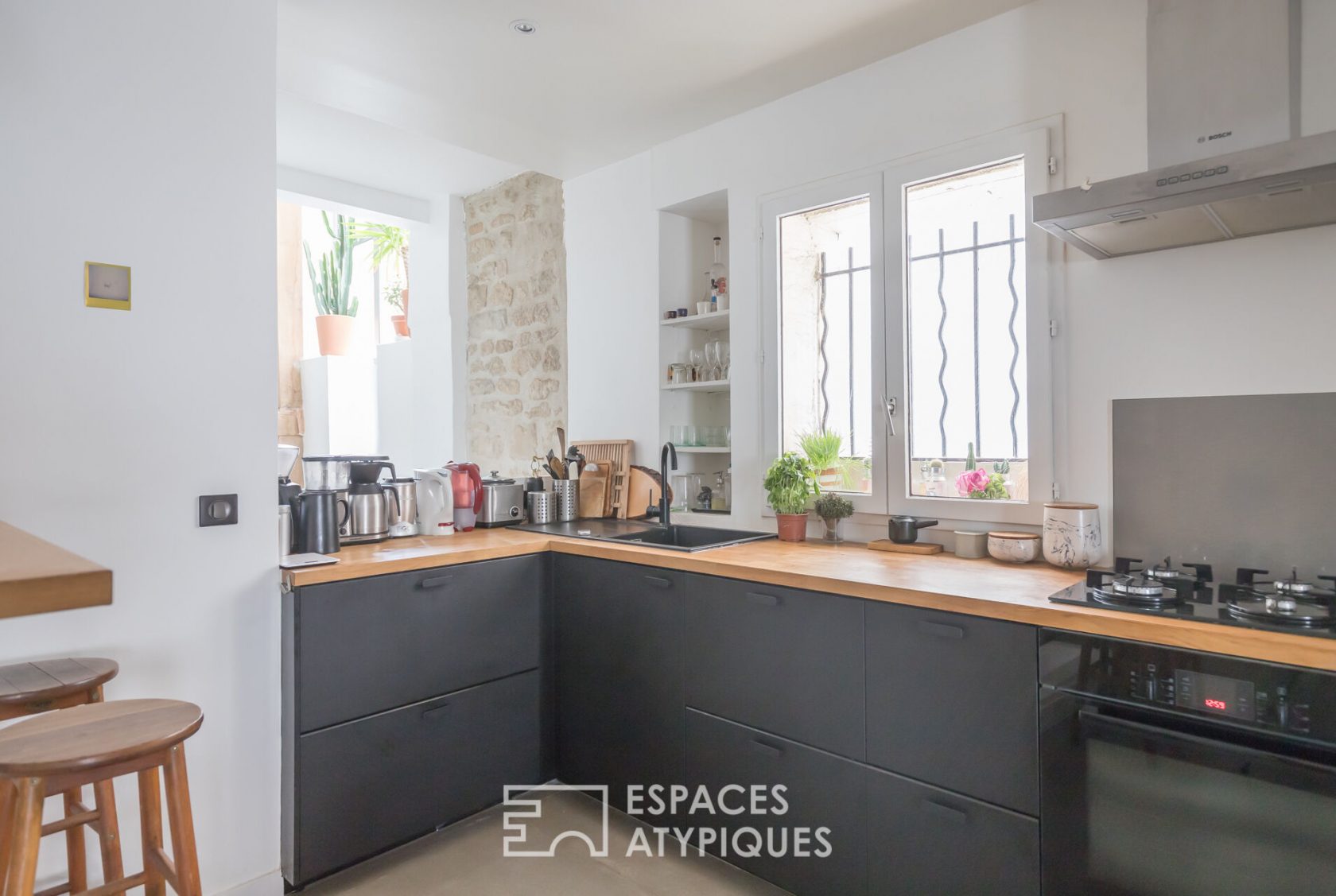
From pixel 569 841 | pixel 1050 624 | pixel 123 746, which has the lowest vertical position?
pixel 569 841

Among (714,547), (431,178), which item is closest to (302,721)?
(714,547)

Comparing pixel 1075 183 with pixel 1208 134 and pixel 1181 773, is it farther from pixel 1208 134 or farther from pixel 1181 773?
pixel 1181 773

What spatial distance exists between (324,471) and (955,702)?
2.34 m

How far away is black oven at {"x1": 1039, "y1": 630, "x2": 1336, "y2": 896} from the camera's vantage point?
128 cm

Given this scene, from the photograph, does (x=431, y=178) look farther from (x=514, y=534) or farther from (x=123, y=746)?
(x=123, y=746)

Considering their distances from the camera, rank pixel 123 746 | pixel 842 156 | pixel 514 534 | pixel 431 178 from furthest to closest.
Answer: pixel 431 178 → pixel 514 534 → pixel 842 156 → pixel 123 746

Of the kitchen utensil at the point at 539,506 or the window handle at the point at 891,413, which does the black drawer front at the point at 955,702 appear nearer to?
the window handle at the point at 891,413

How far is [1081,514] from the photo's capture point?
1974 mm

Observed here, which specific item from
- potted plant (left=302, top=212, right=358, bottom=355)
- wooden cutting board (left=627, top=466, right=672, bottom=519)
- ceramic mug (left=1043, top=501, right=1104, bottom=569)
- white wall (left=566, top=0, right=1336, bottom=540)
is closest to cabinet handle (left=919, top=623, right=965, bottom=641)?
ceramic mug (left=1043, top=501, right=1104, bottom=569)

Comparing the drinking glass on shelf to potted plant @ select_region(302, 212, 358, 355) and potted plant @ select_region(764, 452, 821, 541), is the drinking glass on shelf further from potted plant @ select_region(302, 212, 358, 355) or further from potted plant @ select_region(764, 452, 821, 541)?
potted plant @ select_region(302, 212, 358, 355)

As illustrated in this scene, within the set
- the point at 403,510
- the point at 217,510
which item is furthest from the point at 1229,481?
the point at 217,510

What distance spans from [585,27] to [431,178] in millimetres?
2283

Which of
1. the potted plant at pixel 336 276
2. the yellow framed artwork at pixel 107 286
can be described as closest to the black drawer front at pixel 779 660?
the yellow framed artwork at pixel 107 286

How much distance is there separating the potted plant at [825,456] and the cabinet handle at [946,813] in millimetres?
1192
